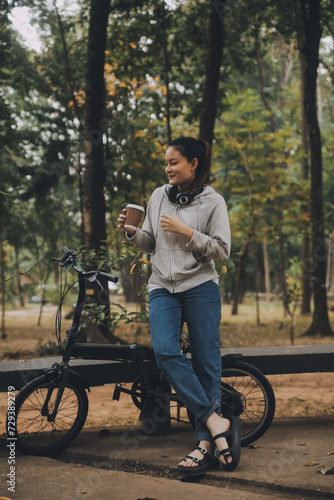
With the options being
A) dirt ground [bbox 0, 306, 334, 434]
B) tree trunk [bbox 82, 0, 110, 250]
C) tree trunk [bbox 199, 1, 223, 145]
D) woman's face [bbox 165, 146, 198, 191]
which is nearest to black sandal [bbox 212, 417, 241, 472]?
woman's face [bbox 165, 146, 198, 191]

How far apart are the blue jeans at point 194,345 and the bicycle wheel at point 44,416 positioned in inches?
33.5

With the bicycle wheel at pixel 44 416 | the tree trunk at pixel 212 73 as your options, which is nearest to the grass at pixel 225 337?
the tree trunk at pixel 212 73

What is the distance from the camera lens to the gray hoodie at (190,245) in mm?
4023

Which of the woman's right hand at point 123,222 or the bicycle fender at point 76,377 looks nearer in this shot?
the woman's right hand at point 123,222

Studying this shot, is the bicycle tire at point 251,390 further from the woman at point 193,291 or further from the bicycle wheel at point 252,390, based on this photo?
the woman at point 193,291

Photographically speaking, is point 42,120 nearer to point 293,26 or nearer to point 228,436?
point 293,26

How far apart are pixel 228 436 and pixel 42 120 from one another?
16.4m

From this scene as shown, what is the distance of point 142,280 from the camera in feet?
22.2

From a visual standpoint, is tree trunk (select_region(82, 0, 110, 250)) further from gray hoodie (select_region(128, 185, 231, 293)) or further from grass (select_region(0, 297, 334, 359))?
gray hoodie (select_region(128, 185, 231, 293))

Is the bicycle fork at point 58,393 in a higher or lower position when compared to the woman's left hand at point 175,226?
lower

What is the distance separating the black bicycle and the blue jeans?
1.50 feet

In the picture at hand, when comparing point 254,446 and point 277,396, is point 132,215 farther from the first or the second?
point 277,396

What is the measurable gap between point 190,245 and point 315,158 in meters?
13.5

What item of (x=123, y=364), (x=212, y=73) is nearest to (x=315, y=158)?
(x=212, y=73)
